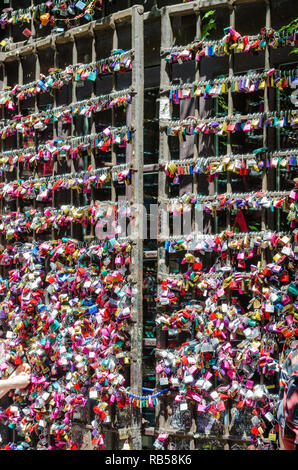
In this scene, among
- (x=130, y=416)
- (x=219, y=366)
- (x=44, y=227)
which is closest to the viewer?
(x=219, y=366)

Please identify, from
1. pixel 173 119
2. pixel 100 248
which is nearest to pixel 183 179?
pixel 173 119

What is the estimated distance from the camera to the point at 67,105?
4414 mm

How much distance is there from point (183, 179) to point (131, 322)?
829mm

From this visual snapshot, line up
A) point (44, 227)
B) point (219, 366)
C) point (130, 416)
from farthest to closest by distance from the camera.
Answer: point (44, 227), point (130, 416), point (219, 366)

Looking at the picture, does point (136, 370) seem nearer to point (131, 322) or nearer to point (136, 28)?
point (131, 322)

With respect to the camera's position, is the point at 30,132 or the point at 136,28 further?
the point at 30,132

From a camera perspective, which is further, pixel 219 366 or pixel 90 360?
pixel 90 360

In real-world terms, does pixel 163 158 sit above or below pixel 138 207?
above

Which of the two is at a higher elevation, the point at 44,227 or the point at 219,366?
the point at 44,227

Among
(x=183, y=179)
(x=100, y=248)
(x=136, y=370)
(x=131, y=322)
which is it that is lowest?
(x=136, y=370)

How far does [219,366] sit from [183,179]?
1030 mm

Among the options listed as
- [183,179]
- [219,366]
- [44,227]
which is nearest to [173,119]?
[183,179]

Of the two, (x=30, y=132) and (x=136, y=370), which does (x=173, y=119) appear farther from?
(x=136, y=370)

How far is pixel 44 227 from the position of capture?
4.36 m
